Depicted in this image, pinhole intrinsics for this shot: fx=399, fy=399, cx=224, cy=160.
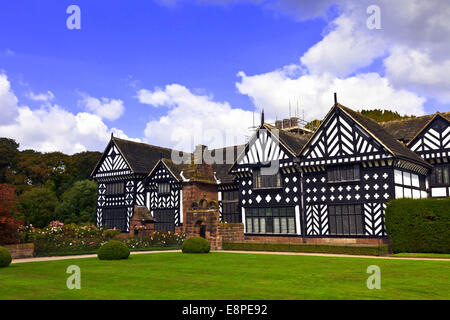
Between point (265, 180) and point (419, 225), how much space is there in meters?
11.9

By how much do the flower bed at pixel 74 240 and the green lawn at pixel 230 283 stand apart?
9.16 m

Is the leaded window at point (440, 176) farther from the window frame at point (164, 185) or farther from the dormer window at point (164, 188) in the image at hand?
the dormer window at point (164, 188)

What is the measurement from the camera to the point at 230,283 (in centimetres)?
1147

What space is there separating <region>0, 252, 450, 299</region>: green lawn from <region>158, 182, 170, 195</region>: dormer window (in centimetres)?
2222

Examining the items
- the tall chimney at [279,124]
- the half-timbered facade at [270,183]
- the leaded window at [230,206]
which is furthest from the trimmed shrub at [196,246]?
the tall chimney at [279,124]

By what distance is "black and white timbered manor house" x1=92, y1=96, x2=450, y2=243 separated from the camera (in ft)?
84.3

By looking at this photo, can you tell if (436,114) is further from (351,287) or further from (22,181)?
(22,181)

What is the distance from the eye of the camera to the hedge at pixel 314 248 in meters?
22.5

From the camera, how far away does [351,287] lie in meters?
10.6

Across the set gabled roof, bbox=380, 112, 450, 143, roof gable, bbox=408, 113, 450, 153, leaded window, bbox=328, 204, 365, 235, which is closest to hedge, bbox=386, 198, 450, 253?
leaded window, bbox=328, 204, 365, 235

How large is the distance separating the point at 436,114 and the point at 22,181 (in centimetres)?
4896

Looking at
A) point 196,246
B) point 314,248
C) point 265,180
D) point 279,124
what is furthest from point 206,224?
point 279,124

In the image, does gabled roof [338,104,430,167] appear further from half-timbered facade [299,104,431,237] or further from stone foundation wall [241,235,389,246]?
stone foundation wall [241,235,389,246]
